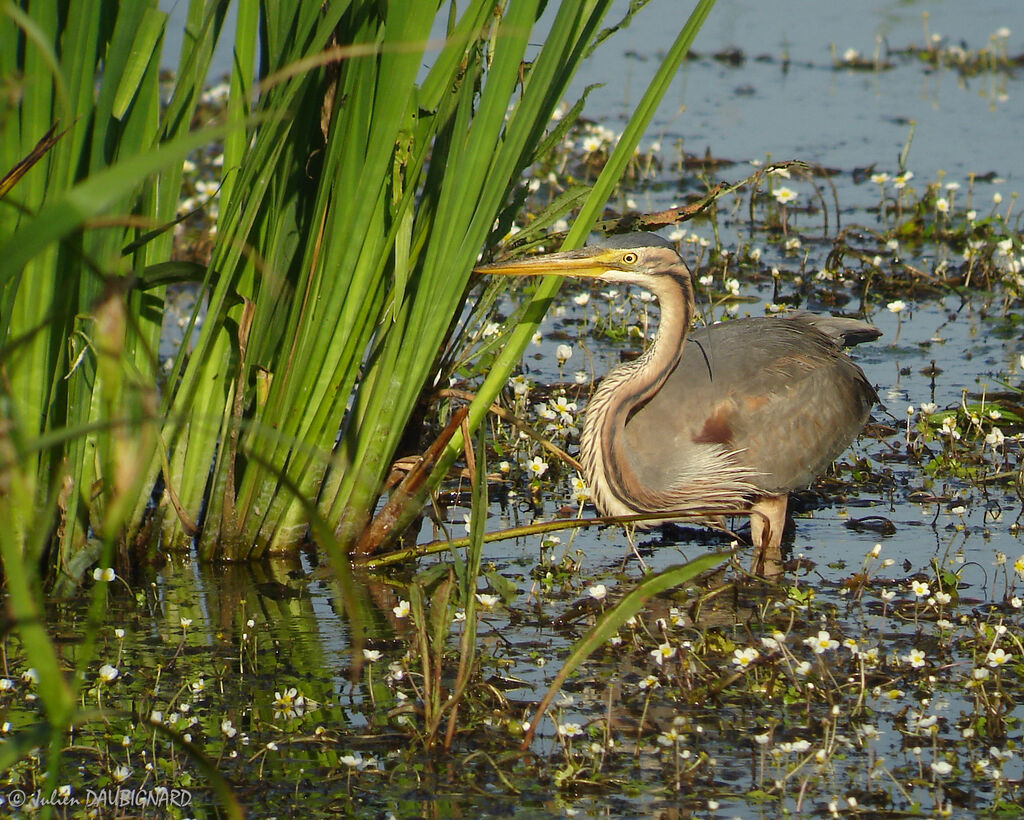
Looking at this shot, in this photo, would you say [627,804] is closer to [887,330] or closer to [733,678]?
[733,678]

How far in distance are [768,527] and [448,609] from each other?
1.87 meters

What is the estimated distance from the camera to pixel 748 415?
5.62 metres

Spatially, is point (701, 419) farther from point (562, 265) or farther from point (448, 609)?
point (448, 609)

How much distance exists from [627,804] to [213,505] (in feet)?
6.79

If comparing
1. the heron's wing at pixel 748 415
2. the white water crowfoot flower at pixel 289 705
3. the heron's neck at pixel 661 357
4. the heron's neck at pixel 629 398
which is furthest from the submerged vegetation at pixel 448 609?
the heron's neck at pixel 661 357

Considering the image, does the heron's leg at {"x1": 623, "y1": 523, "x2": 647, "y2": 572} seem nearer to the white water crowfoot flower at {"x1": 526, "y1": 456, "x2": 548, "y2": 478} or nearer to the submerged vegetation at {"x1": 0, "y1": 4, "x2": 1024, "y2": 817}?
the submerged vegetation at {"x1": 0, "y1": 4, "x2": 1024, "y2": 817}

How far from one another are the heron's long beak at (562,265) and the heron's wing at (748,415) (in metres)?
0.65

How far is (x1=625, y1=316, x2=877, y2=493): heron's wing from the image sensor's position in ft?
18.2

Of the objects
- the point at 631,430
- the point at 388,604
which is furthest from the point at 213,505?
the point at 631,430

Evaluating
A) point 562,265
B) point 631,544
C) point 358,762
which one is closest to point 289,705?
point 358,762

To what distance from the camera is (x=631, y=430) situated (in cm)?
557

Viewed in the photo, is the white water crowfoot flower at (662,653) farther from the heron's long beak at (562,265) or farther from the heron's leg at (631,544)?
the heron's long beak at (562,265)

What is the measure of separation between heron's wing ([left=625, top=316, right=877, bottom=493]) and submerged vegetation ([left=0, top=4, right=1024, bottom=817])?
0.99ft

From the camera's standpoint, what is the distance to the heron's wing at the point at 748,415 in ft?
18.2
